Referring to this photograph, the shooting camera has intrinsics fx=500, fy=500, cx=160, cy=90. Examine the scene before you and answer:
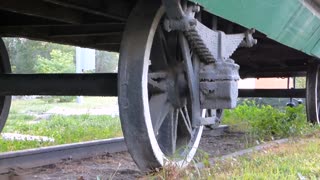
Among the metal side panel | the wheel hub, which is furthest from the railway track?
the metal side panel

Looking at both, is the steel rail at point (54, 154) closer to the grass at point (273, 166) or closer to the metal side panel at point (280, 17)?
the grass at point (273, 166)

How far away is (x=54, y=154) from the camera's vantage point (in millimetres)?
5473

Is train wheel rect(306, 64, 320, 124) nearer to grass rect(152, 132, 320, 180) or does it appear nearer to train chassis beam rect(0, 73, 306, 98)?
grass rect(152, 132, 320, 180)

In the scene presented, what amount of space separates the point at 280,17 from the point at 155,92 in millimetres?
1351

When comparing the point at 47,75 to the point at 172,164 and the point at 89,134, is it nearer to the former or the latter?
the point at 172,164

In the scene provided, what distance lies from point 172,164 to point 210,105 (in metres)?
0.57

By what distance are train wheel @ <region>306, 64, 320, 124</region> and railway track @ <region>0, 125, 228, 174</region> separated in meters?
3.15

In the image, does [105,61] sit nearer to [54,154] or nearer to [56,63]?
[56,63]

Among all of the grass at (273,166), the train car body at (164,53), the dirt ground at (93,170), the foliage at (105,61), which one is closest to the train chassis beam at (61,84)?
the train car body at (164,53)

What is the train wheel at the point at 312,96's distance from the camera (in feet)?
25.7

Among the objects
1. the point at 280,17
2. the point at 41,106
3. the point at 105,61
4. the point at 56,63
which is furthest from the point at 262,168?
the point at 105,61

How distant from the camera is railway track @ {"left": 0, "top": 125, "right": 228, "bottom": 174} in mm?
4999

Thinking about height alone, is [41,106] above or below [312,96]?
below

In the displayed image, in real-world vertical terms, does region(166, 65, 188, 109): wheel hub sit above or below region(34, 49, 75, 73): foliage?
below
